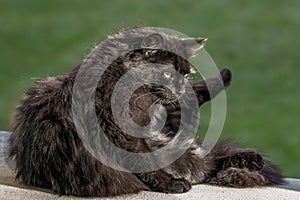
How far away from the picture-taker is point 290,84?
11.7 meters

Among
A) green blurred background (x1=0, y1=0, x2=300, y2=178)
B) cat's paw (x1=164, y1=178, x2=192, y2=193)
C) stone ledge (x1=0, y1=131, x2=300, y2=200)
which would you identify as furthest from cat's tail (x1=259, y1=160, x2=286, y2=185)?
green blurred background (x1=0, y1=0, x2=300, y2=178)

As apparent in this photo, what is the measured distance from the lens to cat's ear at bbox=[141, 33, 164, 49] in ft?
14.5

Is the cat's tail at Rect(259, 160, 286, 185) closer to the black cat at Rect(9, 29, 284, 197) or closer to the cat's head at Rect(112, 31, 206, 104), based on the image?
the black cat at Rect(9, 29, 284, 197)

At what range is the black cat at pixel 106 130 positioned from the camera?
4.37m

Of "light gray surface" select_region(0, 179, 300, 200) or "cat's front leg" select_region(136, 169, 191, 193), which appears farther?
"cat's front leg" select_region(136, 169, 191, 193)

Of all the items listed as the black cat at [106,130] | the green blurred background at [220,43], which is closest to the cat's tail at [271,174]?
the black cat at [106,130]

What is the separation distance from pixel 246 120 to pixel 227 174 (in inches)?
229

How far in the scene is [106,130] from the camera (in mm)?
4395

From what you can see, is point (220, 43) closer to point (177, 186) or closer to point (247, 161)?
point (247, 161)

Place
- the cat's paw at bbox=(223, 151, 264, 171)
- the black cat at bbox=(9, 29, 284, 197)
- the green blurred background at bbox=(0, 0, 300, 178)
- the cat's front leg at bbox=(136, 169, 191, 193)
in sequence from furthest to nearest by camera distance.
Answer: the green blurred background at bbox=(0, 0, 300, 178) → the cat's paw at bbox=(223, 151, 264, 171) → the cat's front leg at bbox=(136, 169, 191, 193) → the black cat at bbox=(9, 29, 284, 197)

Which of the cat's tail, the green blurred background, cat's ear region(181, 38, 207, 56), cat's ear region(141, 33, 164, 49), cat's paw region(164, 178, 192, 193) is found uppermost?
cat's ear region(141, 33, 164, 49)

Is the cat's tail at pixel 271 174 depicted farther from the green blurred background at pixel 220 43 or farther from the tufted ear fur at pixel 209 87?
the green blurred background at pixel 220 43

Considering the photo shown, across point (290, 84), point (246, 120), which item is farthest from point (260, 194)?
point (290, 84)

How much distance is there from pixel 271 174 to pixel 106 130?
1042 millimetres
